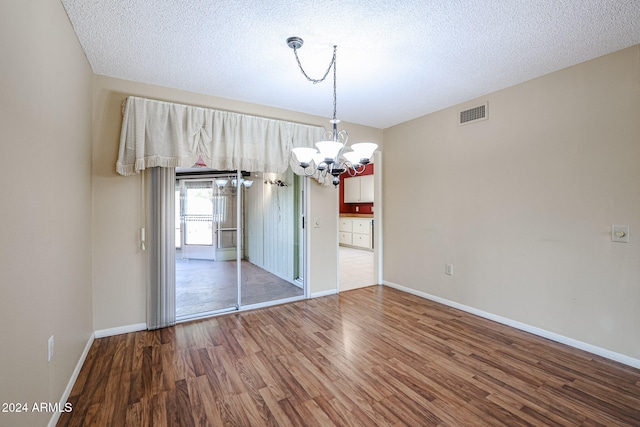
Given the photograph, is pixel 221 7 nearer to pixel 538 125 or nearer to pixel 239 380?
pixel 239 380

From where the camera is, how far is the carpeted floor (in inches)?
150

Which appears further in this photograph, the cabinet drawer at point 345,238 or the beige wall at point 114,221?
the cabinet drawer at point 345,238

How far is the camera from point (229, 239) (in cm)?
408

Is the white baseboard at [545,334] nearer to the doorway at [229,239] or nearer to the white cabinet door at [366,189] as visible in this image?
the doorway at [229,239]

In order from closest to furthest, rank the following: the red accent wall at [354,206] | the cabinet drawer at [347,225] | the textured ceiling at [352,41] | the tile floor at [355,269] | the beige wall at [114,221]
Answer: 1. the textured ceiling at [352,41]
2. the beige wall at [114,221]
3. the tile floor at [355,269]
4. the red accent wall at [354,206]
5. the cabinet drawer at [347,225]

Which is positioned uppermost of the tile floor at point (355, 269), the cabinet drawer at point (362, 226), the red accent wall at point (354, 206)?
the red accent wall at point (354, 206)

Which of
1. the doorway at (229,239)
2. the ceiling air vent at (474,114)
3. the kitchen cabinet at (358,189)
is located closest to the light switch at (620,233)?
the ceiling air vent at (474,114)

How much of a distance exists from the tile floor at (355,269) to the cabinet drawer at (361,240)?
7.7 inches

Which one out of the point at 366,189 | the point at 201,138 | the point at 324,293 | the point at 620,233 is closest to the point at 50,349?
the point at 201,138

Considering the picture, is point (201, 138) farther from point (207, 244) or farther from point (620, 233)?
point (620, 233)

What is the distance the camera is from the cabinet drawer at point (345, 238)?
30.0ft

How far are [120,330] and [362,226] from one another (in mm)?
6638

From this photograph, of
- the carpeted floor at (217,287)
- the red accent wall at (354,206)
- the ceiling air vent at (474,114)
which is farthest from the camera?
the red accent wall at (354,206)

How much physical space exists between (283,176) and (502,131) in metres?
2.96
